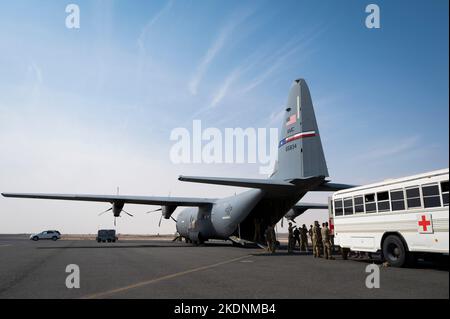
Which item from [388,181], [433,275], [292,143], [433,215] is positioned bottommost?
[433,275]

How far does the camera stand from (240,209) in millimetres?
26406

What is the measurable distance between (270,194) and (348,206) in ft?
26.0

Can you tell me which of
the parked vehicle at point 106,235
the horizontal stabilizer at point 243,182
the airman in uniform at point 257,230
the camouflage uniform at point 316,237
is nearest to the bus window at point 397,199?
the camouflage uniform at point 316,237

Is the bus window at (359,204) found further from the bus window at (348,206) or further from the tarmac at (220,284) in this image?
the tarmac at (220,284)

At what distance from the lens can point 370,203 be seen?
15.1 m

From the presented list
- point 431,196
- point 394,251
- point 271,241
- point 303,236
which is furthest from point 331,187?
point 431,196

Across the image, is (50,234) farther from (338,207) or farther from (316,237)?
(338,207)

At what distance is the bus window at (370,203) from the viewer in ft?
48.9

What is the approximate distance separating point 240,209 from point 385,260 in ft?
42.9

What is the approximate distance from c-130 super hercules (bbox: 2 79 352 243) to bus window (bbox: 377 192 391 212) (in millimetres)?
5352

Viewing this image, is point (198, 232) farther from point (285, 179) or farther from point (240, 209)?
point (285, 179)
